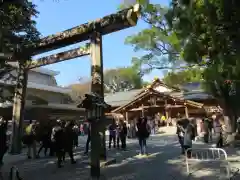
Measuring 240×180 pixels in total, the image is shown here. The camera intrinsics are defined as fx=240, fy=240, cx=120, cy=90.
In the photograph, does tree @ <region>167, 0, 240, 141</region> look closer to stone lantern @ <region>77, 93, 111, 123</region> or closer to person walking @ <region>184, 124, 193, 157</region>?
person walking @ <region>184, 124, 193, 157</region>

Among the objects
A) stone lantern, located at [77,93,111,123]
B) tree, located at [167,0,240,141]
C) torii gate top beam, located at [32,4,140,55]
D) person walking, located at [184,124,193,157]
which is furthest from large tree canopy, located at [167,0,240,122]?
stone lantern, located at [77,93,111,123]

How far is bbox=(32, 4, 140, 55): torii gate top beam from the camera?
794 centimetres

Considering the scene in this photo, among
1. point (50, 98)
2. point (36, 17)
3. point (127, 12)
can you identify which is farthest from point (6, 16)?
point (50, 98)

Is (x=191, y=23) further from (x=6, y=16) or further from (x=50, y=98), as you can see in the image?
(x=50, y=98)

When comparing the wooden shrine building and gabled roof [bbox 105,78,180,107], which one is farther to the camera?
gabled roof [bbox 105,78,180,107]

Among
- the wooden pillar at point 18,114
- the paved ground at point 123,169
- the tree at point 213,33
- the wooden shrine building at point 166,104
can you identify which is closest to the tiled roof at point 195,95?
the wooden shrine building at point 166,104

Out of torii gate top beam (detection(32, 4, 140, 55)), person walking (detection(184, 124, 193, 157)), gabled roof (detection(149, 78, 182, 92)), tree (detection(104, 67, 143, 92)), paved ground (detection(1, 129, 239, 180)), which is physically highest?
tree (detection(104, 67, 143, 92))

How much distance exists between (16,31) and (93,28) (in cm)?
314

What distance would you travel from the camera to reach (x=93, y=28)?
27.7 ft

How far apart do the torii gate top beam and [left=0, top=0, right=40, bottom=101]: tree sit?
0.49 m

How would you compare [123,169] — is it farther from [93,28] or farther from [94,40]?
[93,28]

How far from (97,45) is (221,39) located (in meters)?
4.07

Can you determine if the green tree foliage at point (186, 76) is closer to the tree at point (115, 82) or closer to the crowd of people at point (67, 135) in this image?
the crowd of people at point (67, 135)

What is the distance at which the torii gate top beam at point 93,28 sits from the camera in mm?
7940
